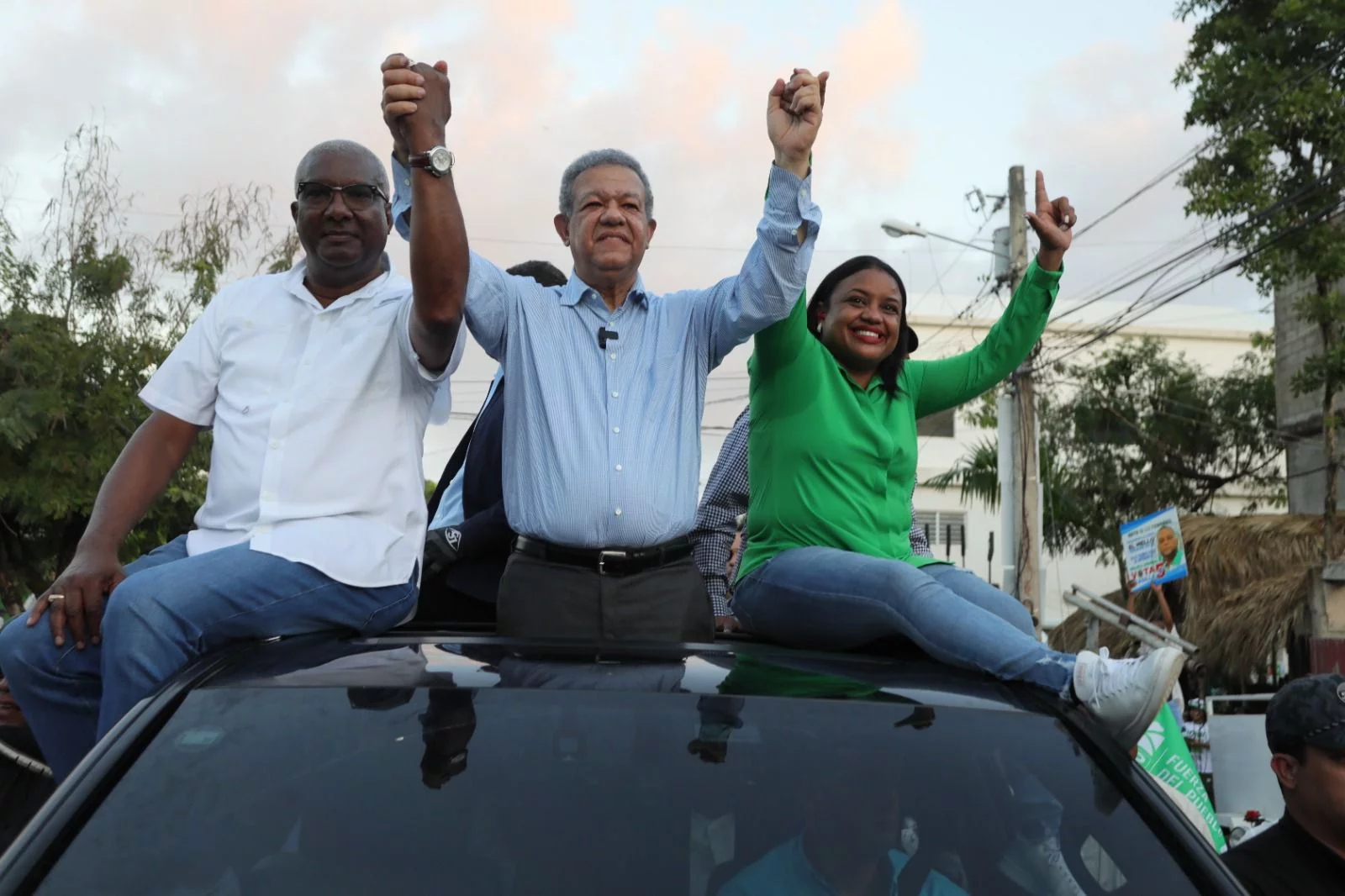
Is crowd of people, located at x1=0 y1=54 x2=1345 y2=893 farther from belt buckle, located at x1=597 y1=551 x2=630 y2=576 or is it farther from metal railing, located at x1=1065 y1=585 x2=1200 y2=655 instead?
metal railing, located at x1=1065 y1=585 x2=1200 y2=655

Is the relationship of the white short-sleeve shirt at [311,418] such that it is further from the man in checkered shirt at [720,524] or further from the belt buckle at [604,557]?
the man in checkered shirt at [720,524]

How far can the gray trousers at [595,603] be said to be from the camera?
9.80 ft

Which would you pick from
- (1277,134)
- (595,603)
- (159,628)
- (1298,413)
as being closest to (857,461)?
(595,603)

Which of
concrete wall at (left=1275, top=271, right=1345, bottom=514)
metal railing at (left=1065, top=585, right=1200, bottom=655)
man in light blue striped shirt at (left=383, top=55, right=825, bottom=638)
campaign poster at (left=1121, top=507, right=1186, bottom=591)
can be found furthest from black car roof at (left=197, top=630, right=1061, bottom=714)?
concrete wall at (left=1275, top=271, right=1345, bottom=514)

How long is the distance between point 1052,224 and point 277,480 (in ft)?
5.99

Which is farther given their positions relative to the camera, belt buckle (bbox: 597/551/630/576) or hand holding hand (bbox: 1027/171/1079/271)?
hand holding hand (bbox: 1027/171/1079/271)

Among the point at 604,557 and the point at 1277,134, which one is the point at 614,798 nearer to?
the point at 604,557

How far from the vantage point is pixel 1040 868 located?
2.08 metres

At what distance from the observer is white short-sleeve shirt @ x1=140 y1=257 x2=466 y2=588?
2844 millimetres

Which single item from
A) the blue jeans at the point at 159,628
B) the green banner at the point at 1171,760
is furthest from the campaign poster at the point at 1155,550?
the blue jeans at the point at 159,628

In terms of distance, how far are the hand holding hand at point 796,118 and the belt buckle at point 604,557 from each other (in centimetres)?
84

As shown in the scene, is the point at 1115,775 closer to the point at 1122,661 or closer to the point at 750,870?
the point at 1122,661

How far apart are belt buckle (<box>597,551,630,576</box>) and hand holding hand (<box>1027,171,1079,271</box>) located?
123 cm

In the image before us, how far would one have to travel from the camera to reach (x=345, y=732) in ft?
6.95
